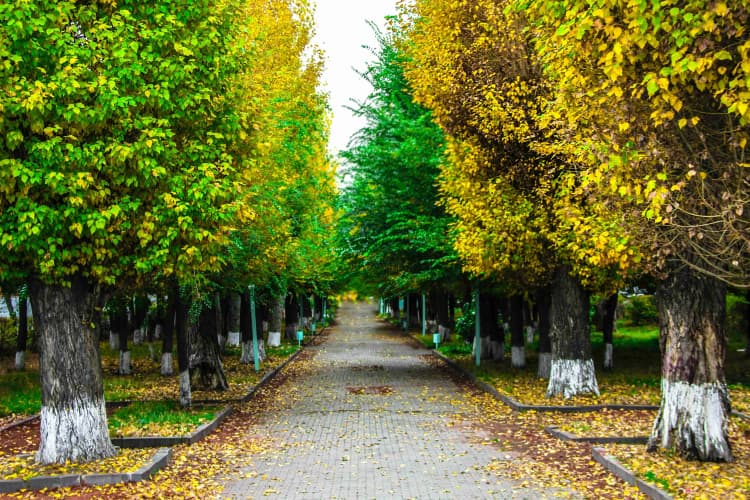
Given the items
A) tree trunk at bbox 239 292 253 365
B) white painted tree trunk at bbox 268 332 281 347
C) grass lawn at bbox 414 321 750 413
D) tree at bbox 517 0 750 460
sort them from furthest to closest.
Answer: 1. white painted tree trunk at bbox 268 332 281 347
2. tree trunk at bbox 239 292 253 365
3. grass lawn at bbox 414 321 750 413
4. tree at bbox 517 0 750 460

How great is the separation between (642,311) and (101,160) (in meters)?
38.8

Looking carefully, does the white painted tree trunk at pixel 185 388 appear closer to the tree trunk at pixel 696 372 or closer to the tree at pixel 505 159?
the tree at pixel 505 159

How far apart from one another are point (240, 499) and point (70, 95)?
5.36 metres

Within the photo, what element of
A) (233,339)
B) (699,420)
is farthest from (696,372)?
(233,339)

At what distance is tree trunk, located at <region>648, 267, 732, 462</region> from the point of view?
1016 cm

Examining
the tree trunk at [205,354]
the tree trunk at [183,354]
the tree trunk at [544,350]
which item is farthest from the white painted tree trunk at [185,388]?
the tree trunk at [544,350]

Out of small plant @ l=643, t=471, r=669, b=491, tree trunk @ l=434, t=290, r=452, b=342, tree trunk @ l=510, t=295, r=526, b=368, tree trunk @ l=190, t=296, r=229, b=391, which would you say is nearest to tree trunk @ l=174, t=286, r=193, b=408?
tree trunk @ l=190, t=296, r=229, b=391

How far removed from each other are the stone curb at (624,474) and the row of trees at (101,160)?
6.00 metres

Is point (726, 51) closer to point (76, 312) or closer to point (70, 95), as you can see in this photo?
point (70, 95)

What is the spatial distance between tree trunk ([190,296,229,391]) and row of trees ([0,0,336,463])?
24.3 feet

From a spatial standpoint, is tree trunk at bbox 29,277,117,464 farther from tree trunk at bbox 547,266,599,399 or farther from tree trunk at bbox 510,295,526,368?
tree trunk at bbox 510,295,526,368

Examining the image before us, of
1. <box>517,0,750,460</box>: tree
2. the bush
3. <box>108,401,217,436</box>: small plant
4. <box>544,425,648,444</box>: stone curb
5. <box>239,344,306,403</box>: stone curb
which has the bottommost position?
<box>239,344,306,403</box>: stone curb

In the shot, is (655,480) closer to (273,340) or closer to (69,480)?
(69,480)

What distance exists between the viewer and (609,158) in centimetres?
848
